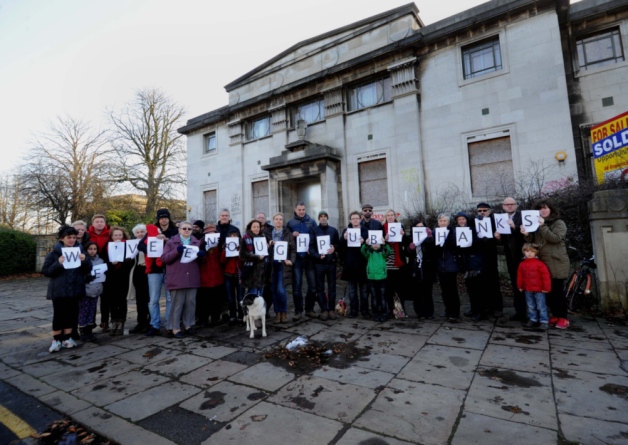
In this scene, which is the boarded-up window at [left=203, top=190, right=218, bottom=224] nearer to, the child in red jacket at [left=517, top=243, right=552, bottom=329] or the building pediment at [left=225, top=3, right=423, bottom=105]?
the building pediment at [left=225, top=3, right=423, bottom=105]

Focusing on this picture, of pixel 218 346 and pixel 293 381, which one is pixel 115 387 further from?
pixel 293 381

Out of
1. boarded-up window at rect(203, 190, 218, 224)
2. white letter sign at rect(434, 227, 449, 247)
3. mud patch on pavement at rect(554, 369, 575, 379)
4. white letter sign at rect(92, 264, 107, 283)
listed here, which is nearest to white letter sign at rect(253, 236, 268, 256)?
white letter sign at rect(92, 264, 107, 283)

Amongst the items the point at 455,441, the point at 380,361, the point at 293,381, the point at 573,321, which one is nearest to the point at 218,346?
the point at 293,381

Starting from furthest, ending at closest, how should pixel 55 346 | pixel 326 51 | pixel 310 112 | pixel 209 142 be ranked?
pixel 209 142, pixel 310 112, pixel 326 51, pixel 55 346

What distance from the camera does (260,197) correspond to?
18078 mm

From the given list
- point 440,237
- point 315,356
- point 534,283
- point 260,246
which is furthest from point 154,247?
point 534,283

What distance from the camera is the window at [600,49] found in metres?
10.9

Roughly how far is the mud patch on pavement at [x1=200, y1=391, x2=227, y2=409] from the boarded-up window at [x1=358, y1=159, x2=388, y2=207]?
1173 centimetres

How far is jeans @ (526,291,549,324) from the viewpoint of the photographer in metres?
5.39

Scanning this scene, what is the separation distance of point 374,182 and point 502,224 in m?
8.75

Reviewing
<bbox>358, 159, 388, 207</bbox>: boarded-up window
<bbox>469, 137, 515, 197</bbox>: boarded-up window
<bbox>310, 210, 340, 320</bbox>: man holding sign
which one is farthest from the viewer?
<bbox>358, 159, 388, 207</bbox>: boarded-up window

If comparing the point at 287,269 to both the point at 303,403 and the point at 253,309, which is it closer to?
the point at 253,309

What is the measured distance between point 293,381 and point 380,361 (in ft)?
4.14

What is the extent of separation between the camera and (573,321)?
5.68 m
